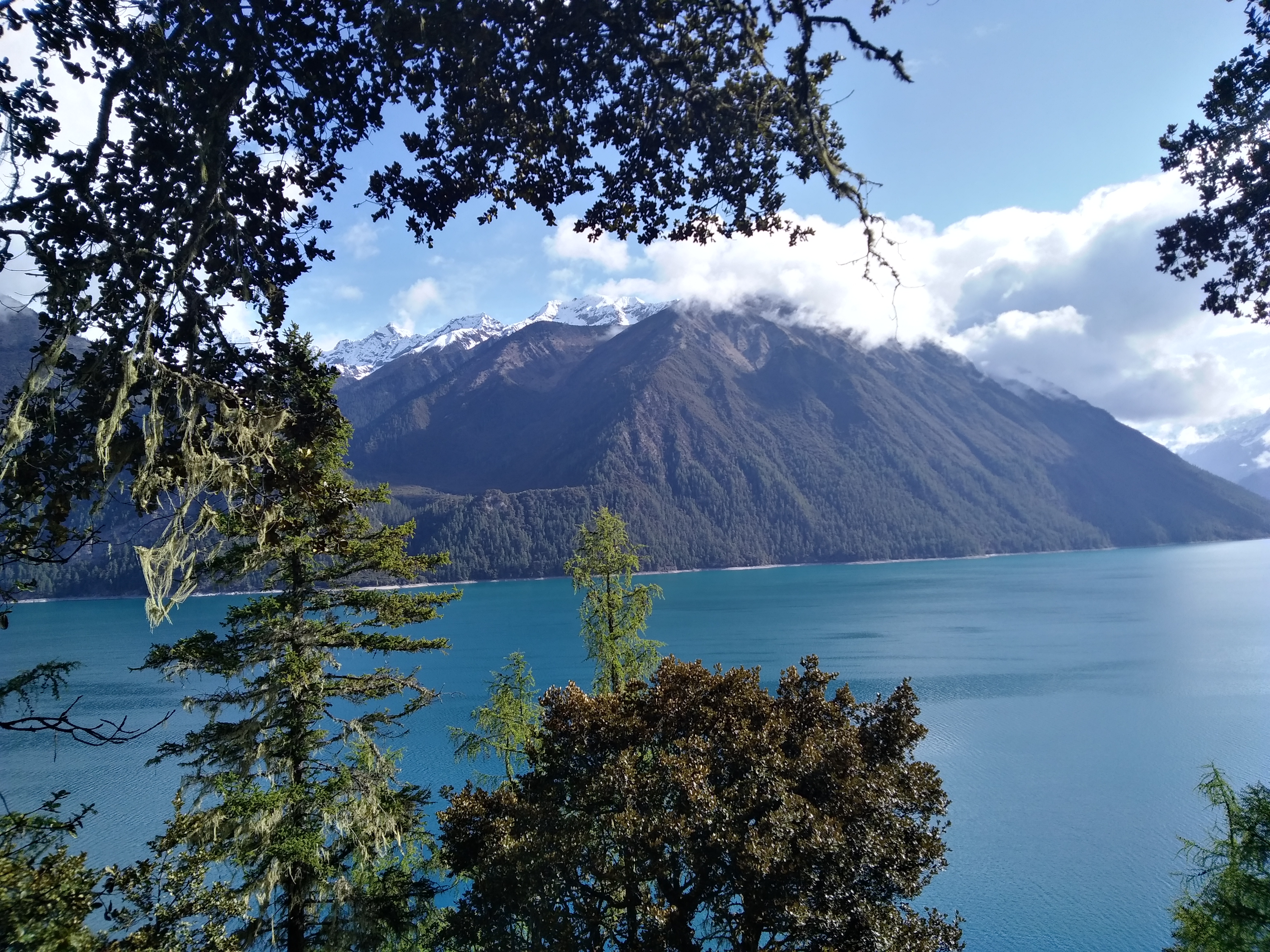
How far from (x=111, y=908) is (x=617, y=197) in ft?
19.9

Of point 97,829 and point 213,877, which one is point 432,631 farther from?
point 213,877

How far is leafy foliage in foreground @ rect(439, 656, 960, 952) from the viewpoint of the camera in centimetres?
900

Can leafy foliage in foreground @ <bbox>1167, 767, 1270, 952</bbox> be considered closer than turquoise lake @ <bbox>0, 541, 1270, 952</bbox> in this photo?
Yes

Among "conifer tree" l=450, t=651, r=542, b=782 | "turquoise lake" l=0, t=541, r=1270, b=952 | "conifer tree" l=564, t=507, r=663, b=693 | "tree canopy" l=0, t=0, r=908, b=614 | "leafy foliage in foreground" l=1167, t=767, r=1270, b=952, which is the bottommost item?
"turquoise lake" l=0, t=541, r=1270, b=952

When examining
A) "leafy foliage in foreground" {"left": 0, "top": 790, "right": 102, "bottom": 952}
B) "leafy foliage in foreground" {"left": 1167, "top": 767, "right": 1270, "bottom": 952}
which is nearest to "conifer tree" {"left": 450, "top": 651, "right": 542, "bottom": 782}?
"leafy foliage in foreground" {"left": 0, "top": 790, "right": 102, "bottom": 952}

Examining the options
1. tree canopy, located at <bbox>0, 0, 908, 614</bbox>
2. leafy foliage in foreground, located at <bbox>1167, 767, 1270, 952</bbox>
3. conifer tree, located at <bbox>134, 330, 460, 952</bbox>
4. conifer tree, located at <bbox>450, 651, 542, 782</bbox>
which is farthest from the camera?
conifer tree, located at <bbox>450, 651, 542, 782</bbox>

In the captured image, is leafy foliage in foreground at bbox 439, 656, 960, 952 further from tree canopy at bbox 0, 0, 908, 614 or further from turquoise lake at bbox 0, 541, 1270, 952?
tree canopy at bbox 0, 0, 908, 614

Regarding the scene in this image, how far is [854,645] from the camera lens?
221 ft

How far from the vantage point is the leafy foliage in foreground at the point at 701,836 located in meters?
9.00

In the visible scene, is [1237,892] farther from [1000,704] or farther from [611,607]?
[1000,704]

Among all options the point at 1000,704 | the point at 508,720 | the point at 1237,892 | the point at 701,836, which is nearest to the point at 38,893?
the point at 701,836

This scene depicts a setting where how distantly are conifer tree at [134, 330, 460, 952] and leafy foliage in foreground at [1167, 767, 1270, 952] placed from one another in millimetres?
13104

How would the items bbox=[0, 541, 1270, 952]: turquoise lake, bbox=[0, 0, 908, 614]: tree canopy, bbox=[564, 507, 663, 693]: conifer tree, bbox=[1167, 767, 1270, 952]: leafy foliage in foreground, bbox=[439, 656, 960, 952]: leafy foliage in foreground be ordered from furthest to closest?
bbox=[0, 541, 1270, 952]: turquoise lake < bbox=[564, 507, 663, 693]: conifer tree < bbox=[1167, 767, 1270, 952]: leafy foliage in foreground < bbox=[439, 656, 960, 952]: leafy foliage in foreground < bbox=[0, 0, 908, 614]: tree canopy

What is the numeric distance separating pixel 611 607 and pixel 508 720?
381 cm
